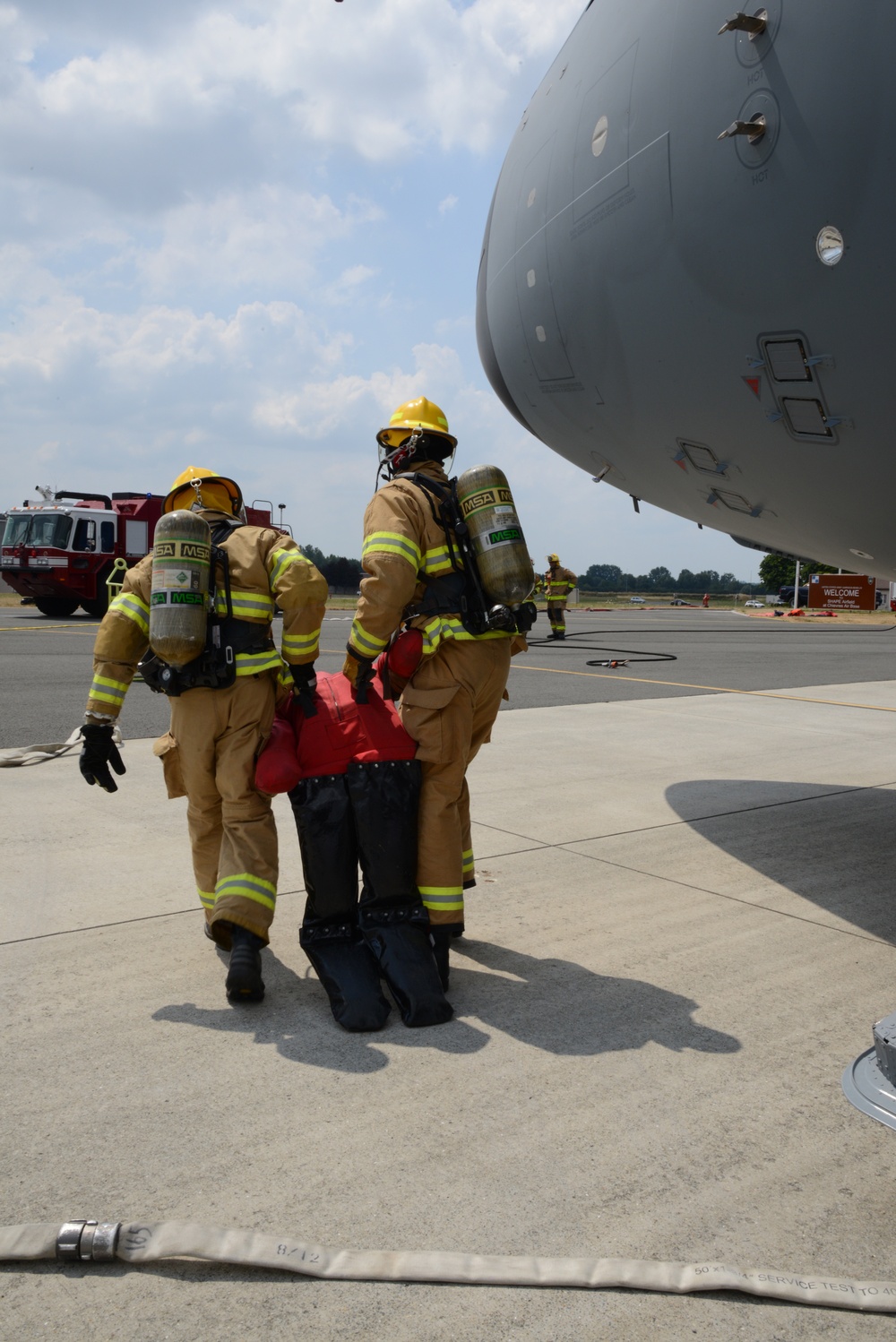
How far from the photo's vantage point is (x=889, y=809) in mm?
6270

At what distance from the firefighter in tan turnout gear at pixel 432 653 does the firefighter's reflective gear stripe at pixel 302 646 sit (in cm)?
13

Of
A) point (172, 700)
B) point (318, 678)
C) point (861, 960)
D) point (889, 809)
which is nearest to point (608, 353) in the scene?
point (318, 678)

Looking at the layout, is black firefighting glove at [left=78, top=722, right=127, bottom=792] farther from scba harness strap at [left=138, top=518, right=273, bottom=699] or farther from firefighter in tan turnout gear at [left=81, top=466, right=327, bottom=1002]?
scba harness strap at [left=138, top=518, right=273, bottom=699]

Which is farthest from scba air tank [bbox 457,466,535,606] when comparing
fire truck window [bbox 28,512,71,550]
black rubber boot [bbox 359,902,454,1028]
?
fire truck window [bbox 28,512,71,550]

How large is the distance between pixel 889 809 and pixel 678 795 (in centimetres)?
125

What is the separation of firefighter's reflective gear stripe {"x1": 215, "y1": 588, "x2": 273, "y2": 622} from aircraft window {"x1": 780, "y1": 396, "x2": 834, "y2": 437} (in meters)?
1.96

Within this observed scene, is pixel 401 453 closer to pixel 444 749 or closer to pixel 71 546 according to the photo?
pixel 444 749

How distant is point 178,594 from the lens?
132 inches

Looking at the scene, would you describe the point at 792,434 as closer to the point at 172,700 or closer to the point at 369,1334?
the point at 172,700

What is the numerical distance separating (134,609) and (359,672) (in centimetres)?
82

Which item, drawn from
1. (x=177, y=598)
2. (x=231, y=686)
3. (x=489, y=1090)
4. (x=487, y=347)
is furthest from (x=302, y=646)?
(x=487, y=347)

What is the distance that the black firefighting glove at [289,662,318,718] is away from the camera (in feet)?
11.8

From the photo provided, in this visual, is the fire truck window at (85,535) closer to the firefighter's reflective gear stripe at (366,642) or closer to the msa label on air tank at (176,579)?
the msa label on air tank at (176,579)

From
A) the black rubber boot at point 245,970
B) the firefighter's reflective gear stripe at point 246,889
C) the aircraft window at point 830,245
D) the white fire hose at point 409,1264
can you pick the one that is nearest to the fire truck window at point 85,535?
the firefighter's reflective gear stripe at point 246,889
